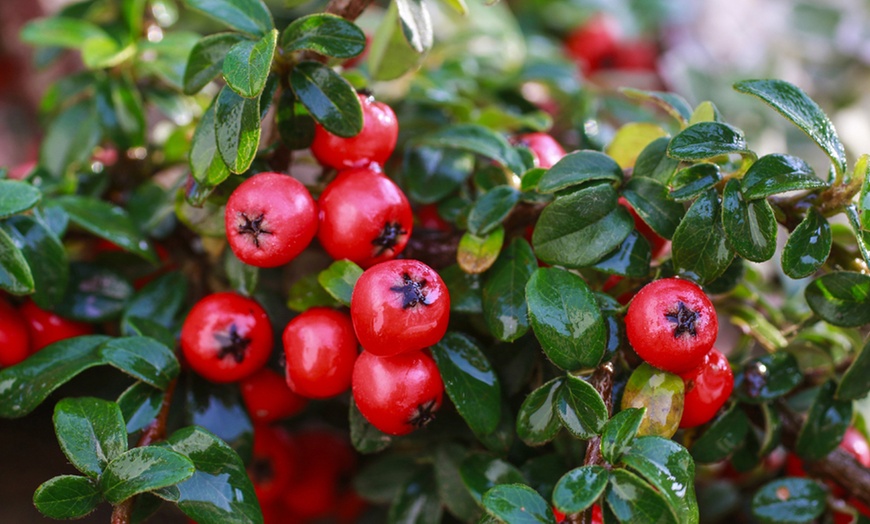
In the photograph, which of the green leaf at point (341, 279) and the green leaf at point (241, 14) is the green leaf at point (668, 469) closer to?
the green leaf at point (341, 279)

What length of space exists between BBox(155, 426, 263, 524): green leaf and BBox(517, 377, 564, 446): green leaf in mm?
428

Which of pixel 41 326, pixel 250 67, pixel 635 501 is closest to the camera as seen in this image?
pixel 635 501

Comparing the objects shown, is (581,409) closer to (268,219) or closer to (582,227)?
(582,227)

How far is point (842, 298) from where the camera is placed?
1.23 metres

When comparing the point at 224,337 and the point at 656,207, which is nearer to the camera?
the point at 656,207

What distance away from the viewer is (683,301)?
1.07 m

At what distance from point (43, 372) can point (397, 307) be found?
65 cm

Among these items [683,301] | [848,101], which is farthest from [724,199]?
[848,101]

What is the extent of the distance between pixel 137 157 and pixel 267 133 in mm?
588

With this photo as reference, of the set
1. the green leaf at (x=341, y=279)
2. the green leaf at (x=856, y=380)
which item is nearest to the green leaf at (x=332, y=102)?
the green leaf at (x=341, y=279)

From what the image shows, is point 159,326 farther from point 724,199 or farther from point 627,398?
point 724,199

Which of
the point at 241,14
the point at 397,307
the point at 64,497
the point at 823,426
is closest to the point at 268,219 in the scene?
the point at 397,307

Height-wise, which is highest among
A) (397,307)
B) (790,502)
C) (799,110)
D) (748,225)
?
(799,110)

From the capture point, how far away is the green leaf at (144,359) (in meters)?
1.20
